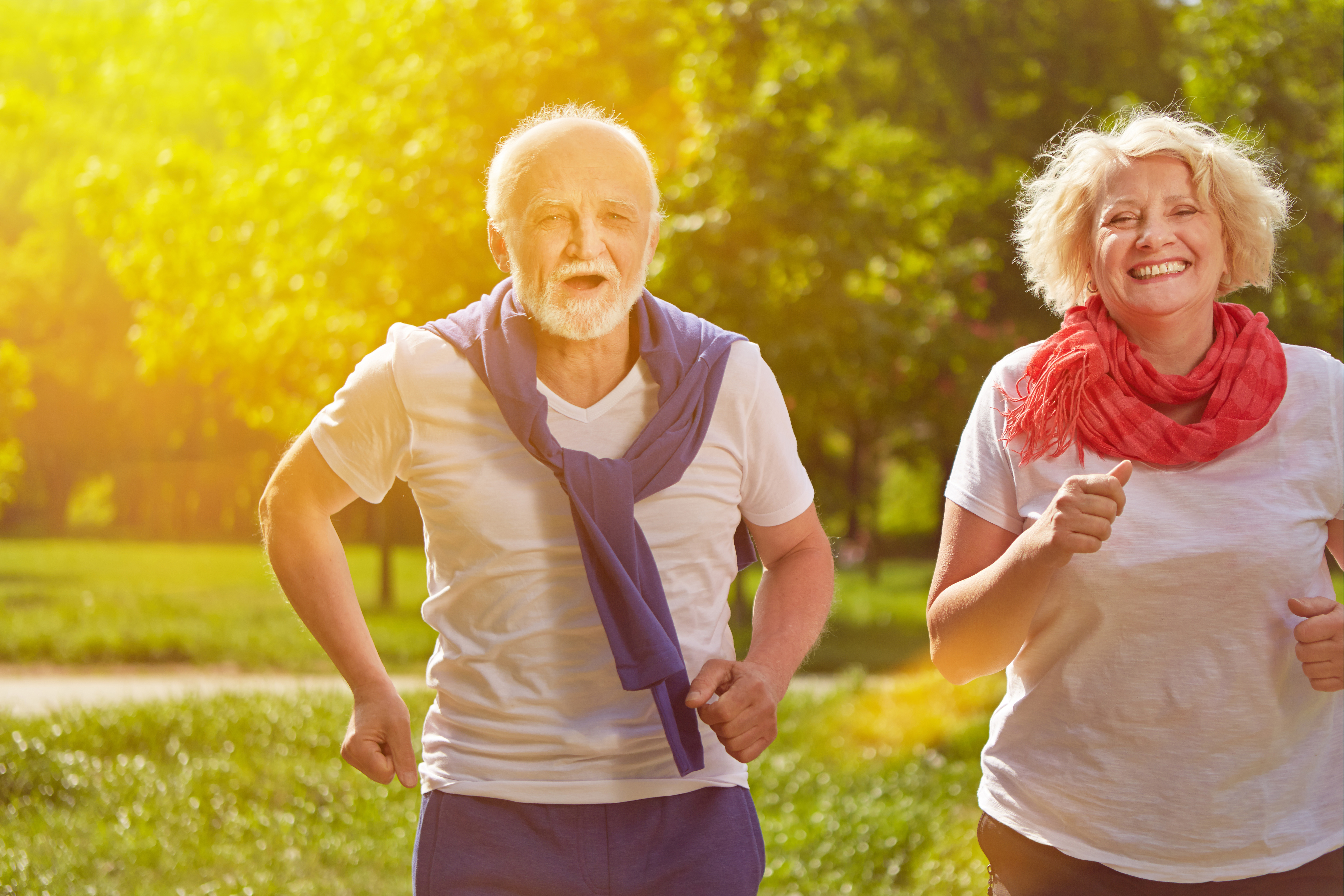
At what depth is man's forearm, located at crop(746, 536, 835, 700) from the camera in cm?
228

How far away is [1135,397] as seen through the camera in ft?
7.72

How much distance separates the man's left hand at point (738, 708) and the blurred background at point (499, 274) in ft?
4.96

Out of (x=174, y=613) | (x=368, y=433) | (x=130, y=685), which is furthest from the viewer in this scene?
(x=174, y=613)

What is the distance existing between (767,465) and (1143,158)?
89cm

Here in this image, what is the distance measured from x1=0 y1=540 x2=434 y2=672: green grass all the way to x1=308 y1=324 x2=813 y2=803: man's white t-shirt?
3884mm

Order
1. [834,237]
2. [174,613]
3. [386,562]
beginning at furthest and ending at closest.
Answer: [386,562], [174,613], [834,237]

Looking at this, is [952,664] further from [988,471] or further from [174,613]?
[174,613]

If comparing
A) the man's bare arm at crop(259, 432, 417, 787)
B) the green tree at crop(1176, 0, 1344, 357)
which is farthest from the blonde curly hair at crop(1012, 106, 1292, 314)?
the green tree at crop(1176, 0, 1344, 357)

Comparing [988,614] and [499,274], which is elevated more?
[499,274]

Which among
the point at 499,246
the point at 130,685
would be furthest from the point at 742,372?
the point at 130,685

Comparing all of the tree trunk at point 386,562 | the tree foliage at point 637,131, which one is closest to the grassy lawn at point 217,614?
the tree trunk at point 386,562

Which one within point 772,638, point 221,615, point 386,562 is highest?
point 772,638

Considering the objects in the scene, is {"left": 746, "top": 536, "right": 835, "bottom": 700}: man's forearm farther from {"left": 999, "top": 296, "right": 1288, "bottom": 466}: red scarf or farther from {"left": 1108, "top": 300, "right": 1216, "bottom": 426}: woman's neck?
{"left": 1108, "top": 300, "right": 1216, "bottom": 426}: woman's neck

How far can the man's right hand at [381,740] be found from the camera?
7.18 ft
